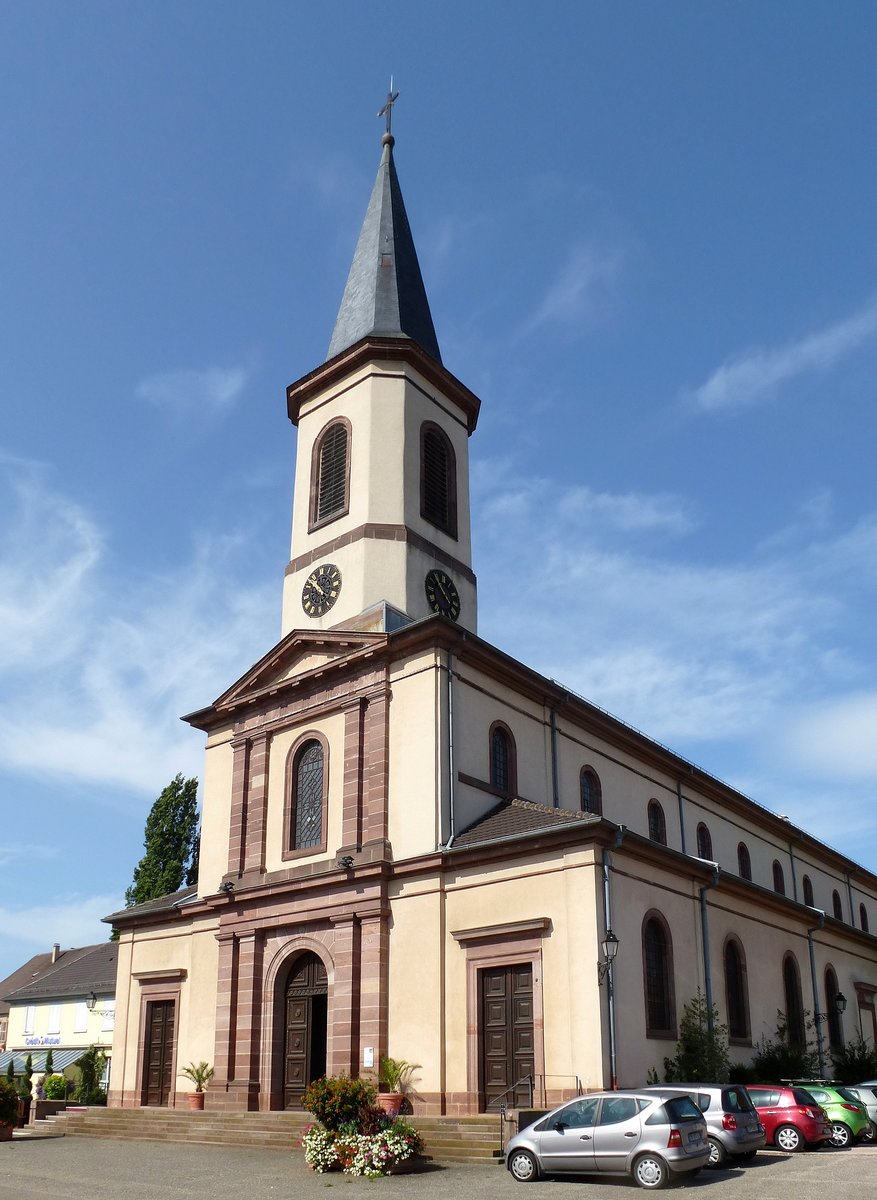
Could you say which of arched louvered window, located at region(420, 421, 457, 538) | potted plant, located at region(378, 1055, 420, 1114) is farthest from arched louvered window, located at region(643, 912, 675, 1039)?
arched louvered window, located at region(420, 421, 457, 538)

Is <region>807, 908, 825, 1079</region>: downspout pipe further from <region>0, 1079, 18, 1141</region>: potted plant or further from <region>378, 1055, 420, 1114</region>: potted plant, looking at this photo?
<region>0, 1079, 18, 1141</region>: potted plant

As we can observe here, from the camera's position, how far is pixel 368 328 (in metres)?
35.0

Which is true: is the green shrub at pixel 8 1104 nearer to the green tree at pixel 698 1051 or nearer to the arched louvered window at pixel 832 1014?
the green tree at pixel 698 1051

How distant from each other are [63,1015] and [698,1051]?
41.8m

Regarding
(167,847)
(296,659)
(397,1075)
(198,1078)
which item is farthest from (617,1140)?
(167,847)

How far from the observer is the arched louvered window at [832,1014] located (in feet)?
111

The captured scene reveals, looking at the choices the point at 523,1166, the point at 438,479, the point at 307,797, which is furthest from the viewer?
the point at 438,479

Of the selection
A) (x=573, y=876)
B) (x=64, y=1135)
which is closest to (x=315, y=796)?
(x=573, y=876)

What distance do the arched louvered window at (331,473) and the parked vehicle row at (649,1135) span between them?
1849cm

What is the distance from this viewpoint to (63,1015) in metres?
56.7

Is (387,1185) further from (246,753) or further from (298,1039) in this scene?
(246,753)

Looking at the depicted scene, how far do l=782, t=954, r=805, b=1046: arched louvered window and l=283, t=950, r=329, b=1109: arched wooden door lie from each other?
42.2 feet

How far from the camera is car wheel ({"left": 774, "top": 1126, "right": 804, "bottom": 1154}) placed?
67.6 ft

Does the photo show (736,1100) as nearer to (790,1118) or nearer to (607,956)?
(790,1118)
